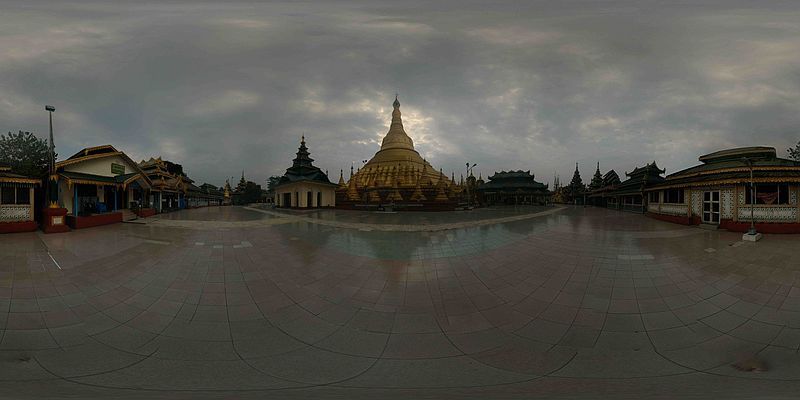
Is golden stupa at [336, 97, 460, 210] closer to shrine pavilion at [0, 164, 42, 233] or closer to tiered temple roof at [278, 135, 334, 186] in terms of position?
tiered temple roof at [278, 135, 334, 186]

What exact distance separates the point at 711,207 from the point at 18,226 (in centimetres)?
2882

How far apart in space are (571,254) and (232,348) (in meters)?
7.36

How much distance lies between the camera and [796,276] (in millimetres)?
5598

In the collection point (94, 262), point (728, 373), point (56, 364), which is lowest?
point (728, 373)

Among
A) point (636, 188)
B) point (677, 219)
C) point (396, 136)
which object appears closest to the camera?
point (677, 219)

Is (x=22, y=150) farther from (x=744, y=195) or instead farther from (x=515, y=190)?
(x=515, y=190)

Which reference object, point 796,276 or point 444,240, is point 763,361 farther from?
point 444,240

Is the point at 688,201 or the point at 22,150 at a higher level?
the point at 22,150

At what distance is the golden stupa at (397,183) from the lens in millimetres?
28453

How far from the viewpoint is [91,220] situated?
507 inches

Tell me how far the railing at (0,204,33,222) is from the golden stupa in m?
20.5

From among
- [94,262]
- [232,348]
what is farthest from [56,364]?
[94,262]

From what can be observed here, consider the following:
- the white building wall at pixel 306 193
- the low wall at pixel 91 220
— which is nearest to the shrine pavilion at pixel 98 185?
the low wall at pixel 91 220

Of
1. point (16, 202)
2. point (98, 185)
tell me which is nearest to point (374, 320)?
point (16, 202)
